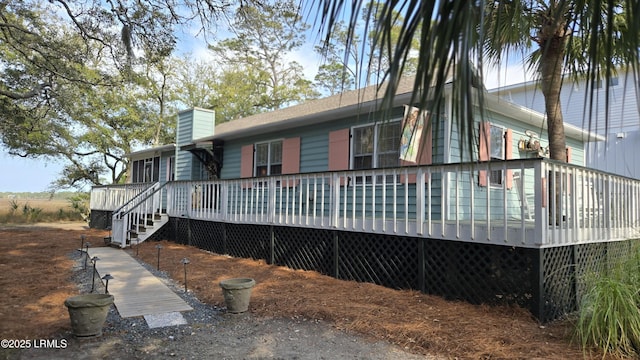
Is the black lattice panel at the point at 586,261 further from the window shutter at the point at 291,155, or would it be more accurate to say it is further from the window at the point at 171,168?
the window at the point at 171,168

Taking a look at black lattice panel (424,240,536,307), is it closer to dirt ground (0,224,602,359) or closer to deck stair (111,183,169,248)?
dirt ground (0,224,602,359)

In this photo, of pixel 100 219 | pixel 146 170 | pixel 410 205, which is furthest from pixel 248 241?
pixel 146 170

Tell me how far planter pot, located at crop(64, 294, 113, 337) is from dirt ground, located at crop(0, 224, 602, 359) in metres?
0.29

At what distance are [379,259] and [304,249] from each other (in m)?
1.73

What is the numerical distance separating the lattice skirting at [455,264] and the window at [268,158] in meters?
3.47

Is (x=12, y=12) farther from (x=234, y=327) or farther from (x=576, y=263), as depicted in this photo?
(x=576, y=263)

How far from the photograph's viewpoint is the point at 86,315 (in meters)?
3.94

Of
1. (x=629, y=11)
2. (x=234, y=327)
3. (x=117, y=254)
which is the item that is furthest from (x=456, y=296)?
(x=117, y=254)

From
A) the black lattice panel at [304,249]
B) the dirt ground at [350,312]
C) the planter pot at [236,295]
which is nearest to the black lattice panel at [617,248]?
the dirt ground at [350,312]

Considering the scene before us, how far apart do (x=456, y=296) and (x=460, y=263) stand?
43 cm

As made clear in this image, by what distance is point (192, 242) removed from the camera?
10.9 m

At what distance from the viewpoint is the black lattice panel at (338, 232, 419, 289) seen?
19.5ft

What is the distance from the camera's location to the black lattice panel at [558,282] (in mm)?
4703

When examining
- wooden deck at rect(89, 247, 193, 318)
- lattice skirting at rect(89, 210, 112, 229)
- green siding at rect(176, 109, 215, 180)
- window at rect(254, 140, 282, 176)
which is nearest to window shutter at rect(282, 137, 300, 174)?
window at rect(254, 140, 282, 176)
